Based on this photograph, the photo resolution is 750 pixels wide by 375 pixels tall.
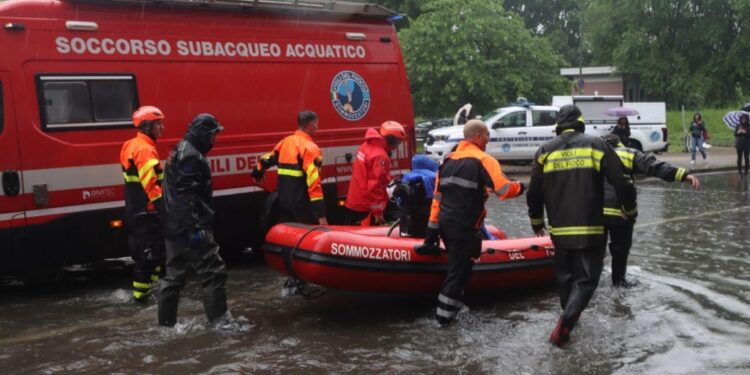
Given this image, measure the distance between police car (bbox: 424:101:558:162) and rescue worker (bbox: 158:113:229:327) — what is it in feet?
48.2

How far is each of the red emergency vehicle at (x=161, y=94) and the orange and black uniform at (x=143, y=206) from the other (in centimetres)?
60

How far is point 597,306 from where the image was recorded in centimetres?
735

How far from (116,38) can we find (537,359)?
502cm

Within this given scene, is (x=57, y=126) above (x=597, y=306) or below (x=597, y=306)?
above

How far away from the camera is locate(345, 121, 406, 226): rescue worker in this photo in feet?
26.9

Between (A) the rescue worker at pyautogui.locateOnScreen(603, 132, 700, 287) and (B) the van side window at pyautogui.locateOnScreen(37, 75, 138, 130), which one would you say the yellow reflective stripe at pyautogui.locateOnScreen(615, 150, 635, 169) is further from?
(B) the van side window at pyautogui.locateOnScreen(37, 75, 138, 130)

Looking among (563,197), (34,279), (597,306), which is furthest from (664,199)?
(34,279)

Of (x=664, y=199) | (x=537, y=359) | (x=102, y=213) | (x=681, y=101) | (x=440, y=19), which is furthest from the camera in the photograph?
(x=681, y=101)

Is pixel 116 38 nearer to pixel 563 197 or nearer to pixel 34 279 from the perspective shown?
pixel 34 279

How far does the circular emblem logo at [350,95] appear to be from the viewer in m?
9.70

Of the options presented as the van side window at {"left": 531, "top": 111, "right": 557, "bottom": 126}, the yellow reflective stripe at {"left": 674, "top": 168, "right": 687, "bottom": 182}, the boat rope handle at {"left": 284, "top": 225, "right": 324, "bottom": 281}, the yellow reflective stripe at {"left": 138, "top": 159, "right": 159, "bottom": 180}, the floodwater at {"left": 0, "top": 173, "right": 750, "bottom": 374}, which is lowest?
the floodwater at {"left": 0, "top": 173, "right": 750, "bottom": 374}

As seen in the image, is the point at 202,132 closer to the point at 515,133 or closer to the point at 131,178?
the point at 131,178

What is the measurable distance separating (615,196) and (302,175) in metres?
2.86

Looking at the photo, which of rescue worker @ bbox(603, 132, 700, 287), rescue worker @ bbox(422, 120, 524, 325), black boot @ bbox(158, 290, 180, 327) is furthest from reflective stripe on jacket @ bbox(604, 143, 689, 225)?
black boot @ bbox(158, 290, 180, 327)
